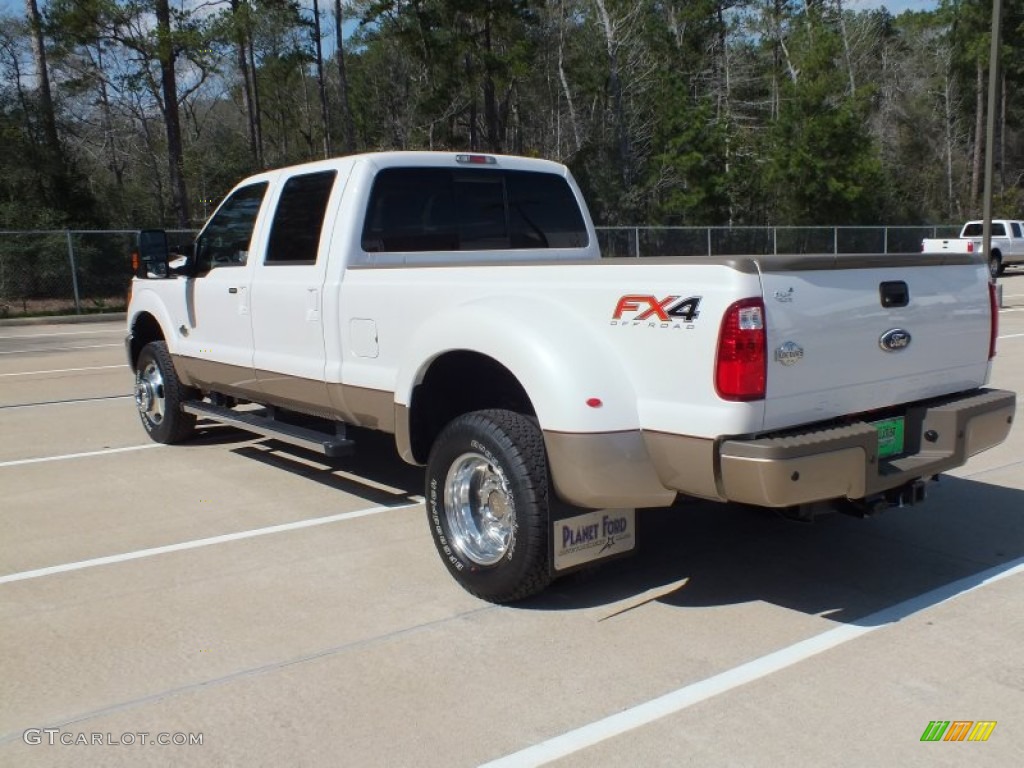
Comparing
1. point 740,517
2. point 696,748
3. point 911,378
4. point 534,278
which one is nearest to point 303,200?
point 534,278

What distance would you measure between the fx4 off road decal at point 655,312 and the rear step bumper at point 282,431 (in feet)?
7.53

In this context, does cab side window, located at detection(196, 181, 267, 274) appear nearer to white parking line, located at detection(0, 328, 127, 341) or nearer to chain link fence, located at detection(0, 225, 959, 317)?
white parking line, located at detection(0, 328, 127, 341)

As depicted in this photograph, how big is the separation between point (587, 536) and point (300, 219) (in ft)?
9.81

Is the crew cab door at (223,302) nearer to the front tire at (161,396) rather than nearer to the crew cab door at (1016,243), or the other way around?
the front tire at (161,396)

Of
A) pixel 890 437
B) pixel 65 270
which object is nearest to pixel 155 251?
pixel 890 437

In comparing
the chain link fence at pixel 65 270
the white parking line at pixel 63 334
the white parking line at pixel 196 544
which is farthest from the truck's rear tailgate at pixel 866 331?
the chain link fence at pixel 65 270

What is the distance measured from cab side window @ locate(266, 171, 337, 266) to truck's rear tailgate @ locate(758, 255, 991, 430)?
309 cm

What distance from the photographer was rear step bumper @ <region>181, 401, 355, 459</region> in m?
5.75

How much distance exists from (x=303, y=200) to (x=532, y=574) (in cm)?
306

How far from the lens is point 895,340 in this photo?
4297 millimetres

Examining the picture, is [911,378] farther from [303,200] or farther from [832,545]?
[303,200]

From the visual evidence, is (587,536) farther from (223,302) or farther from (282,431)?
(223,302)

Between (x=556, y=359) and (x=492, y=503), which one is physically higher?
(x=556, y=359)

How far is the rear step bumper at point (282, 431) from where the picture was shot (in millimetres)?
5750
